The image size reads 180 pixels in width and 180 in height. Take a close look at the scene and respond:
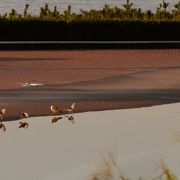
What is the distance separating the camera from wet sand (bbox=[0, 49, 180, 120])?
443 inches

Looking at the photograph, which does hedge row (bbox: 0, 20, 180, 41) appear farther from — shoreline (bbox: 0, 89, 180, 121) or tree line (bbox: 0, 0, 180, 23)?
shoreline (bbox: 0, 89, 180, 121)

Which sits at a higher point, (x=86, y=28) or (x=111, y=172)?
(x=86, y=28)

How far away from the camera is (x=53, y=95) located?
11844 millimetres

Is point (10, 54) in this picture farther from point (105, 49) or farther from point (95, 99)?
point (95, 99)

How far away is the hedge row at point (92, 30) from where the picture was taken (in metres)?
21.2

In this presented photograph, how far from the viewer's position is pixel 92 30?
70.6ft

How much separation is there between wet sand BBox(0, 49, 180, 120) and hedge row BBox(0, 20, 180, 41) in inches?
66.2

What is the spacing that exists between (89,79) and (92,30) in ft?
24.8

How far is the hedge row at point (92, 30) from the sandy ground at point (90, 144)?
10.9m

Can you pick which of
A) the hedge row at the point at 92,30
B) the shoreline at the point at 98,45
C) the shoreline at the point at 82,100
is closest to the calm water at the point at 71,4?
the hedge row at the point at 92,30

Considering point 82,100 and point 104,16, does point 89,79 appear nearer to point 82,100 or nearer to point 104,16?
point 82,100

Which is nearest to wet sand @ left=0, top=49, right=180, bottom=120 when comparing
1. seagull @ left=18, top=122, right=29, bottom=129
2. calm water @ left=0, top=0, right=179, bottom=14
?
seagull @ left=18, top=122, right=29, bottom=129

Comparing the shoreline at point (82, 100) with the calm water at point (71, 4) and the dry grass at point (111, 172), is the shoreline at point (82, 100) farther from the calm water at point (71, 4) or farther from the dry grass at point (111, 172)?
the calm water at point (71, 4)

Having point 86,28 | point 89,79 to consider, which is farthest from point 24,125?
point 86,28
